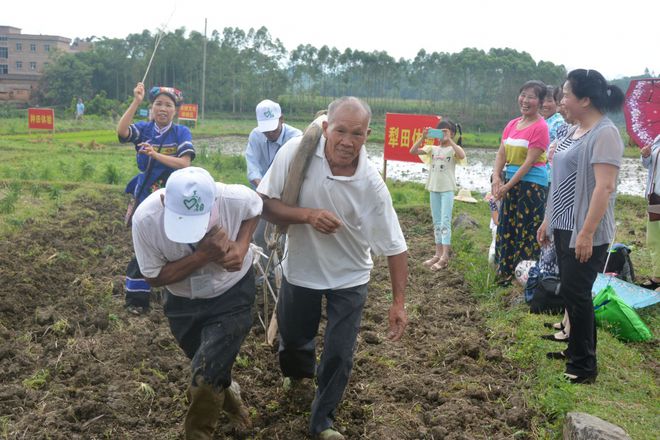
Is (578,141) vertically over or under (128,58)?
under

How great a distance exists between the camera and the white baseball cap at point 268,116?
542cm

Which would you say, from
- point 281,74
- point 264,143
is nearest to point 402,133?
point 264,143

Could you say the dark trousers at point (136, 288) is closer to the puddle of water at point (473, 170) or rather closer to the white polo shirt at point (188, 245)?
the white polo shirt at point (188, 245)

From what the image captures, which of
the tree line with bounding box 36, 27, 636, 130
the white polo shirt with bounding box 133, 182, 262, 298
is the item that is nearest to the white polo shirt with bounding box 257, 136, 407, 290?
the white polo shirt with bounding box 133, 182, 262, 298

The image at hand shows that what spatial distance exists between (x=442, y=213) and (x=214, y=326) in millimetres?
4438

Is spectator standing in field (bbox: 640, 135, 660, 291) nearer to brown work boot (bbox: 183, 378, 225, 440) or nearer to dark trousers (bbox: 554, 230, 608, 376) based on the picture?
dark trousers (bbox: 554, 230, 608, 376)

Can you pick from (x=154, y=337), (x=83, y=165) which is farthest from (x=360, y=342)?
(x=83, y=165)

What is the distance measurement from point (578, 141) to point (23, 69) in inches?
2940

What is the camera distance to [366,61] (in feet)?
179

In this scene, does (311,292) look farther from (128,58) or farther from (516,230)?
(128,58)

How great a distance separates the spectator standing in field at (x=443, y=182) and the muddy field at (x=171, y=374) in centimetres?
99

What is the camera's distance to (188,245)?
3.12m

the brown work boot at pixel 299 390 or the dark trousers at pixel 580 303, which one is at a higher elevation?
the dark trousers at pixel 580 303

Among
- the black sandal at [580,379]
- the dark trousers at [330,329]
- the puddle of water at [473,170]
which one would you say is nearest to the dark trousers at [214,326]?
the dark trousers at [330,329]
